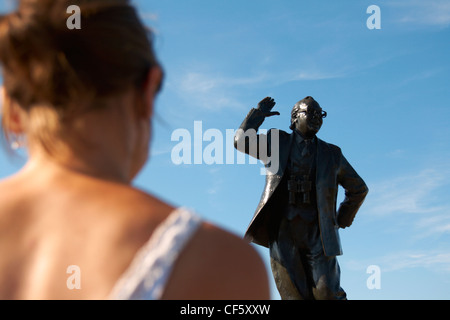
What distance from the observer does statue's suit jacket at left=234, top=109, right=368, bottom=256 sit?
6.18m

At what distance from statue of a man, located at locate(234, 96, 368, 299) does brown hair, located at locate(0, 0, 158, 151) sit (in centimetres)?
511

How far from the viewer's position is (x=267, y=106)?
6.45 meters

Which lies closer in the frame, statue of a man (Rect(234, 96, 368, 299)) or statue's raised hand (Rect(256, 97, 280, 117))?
statue of a man (Rect(234, 96, 368, 299))

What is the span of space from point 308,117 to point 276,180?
2.51 feet

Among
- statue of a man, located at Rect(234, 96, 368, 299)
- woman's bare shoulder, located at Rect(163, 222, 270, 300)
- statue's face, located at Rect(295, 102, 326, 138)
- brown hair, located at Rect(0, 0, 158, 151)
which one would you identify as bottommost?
woman's bare shoulder, located at Rect(163, 222, 270, 300)

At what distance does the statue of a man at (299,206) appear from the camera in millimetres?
6137

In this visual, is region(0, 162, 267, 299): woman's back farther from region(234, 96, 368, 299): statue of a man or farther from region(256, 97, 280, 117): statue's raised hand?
region(256, 97, 280, 117): statue's raised hand

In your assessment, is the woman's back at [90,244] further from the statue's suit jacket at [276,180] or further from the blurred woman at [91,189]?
the statue's suit jacket at [276,180]

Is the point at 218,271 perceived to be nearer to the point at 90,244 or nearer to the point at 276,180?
the point at 90,244

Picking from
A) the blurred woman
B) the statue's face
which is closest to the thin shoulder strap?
the blurred woman

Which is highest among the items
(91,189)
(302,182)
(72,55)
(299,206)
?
(302,182)

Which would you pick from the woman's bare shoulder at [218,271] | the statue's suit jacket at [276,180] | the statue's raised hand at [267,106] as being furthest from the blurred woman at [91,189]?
the statue's raised hand at [267,106]

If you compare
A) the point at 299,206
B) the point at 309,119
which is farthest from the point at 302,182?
the point at 309,119
